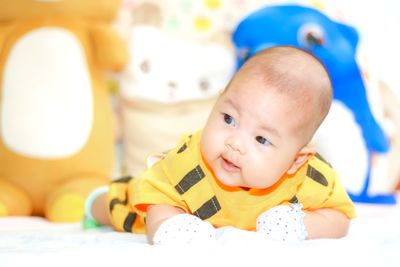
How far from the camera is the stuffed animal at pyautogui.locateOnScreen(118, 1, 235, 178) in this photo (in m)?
2.02

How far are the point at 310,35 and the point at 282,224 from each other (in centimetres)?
96

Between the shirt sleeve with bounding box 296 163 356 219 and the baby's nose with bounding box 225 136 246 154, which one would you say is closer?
the baby's nose with bounding box 225 136 246 154

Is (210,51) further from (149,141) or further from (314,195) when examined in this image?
(314,195)

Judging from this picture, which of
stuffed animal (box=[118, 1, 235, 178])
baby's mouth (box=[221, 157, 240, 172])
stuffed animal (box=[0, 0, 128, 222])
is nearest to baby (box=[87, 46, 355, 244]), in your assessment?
baby's mouth (box=[221, 157, 240, 172])

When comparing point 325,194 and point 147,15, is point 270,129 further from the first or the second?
point 147,15

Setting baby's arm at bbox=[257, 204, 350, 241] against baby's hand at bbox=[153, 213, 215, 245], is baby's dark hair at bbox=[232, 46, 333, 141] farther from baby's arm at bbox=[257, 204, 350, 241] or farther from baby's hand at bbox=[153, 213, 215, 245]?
baby's hand at bbox=[153, 213, 215, 245]

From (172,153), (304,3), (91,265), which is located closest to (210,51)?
(304,3)

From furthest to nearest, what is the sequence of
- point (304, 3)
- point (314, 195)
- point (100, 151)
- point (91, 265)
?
point (304, 3), point (100, 151), point (314, 195), point (91, 265)

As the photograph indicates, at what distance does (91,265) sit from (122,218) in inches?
18.2

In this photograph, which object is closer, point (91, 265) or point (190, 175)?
point (91, 265)

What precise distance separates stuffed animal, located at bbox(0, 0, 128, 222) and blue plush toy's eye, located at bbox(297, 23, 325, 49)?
0.54 meters

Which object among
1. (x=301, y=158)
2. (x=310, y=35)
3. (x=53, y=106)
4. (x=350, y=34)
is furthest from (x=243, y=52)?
(x=301, y=158)

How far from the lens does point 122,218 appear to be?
1.36 m

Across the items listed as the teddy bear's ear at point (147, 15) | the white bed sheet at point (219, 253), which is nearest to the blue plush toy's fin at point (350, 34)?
the teddy bear's ear at point (147, 15)
